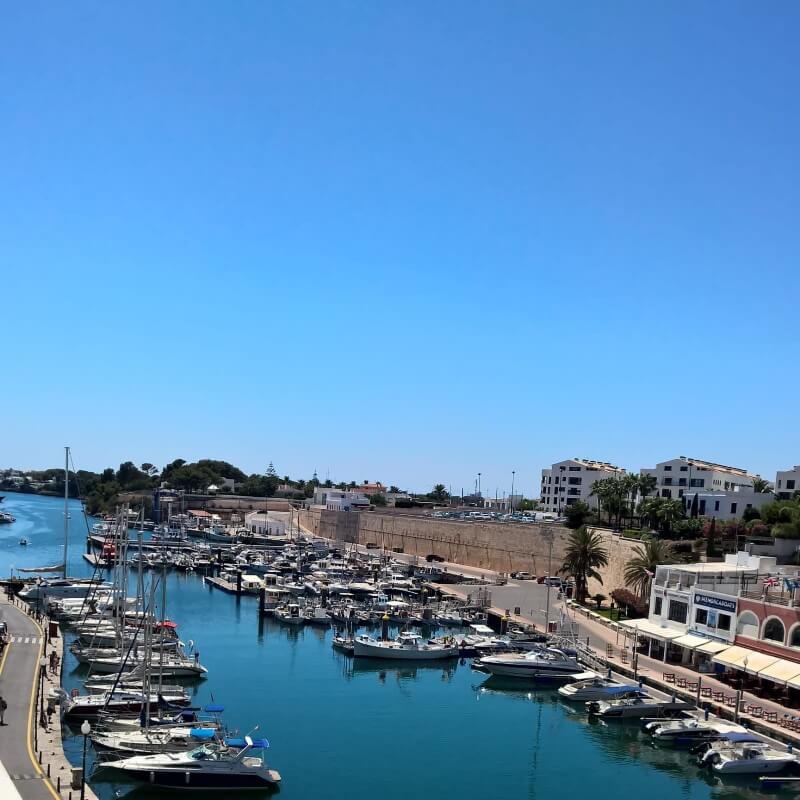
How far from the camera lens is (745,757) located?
36031 millimetres

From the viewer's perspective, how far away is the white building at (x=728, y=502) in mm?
91062

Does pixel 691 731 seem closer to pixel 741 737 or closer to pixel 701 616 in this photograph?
pixel 741 737

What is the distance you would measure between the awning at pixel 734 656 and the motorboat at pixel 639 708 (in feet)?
11.6

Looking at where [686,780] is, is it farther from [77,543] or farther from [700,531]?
[77,543]

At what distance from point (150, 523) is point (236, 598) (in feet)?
249

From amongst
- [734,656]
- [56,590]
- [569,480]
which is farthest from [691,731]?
[569,480]

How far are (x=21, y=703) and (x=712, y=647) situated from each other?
Result: 3451cm

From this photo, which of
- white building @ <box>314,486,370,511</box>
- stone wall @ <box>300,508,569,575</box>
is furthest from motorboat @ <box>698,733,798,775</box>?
white building @ <box>314,486,370,511</box>

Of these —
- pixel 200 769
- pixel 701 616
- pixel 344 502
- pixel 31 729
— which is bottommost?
pixel 200 769

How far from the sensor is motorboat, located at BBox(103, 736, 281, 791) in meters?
31.1

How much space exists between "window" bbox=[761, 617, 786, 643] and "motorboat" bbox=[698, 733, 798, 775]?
29.3ft

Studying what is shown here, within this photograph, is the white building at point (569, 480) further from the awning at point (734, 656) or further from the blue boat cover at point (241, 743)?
the blue boat cover at point (241, 743)

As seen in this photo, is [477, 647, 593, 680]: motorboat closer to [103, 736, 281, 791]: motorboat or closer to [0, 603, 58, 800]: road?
[103, 736, 281, 791]: motorboat

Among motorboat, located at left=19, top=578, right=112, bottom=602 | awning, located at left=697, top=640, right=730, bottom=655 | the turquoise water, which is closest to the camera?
the turquoise water
